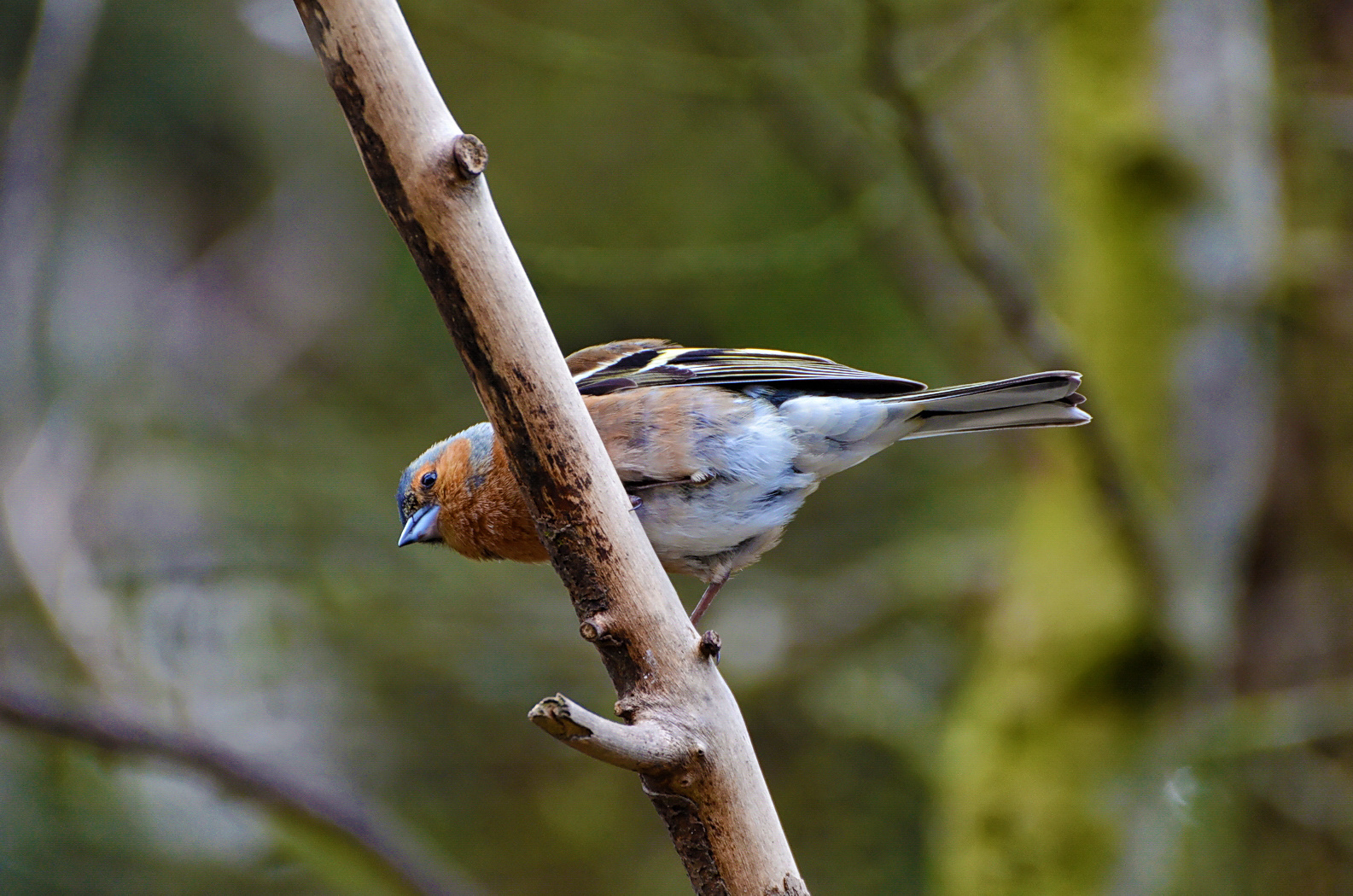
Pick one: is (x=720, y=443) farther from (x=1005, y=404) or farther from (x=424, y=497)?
(x=424, y=497)

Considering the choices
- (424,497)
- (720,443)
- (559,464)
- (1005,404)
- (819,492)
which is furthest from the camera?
(819,492)

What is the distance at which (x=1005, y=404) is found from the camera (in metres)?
3.50

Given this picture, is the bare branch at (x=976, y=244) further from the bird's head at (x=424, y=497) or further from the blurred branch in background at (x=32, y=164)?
the blurred branch in background at (x=32, y=164)

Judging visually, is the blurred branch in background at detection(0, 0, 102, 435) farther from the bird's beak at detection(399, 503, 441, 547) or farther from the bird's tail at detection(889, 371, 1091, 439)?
the bird's tail at detection(889, 371, 1091, 439)

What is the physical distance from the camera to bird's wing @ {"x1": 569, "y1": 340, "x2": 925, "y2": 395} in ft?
11.6

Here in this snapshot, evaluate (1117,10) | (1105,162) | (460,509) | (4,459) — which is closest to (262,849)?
(4,459)

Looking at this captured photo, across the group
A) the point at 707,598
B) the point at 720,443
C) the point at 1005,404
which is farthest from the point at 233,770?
the point at 1005,404

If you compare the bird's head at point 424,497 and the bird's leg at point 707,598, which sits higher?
the bird's head at point 424,497

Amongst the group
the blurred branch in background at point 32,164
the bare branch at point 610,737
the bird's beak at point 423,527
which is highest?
the blurred branch in background at point 32,164

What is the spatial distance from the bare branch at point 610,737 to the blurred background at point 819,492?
207 centimetres

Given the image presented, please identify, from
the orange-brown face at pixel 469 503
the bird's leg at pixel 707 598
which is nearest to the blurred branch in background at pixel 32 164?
the orange-brown face at pixel 469 503

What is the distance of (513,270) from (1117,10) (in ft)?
14.4

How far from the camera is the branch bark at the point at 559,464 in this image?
2.13 meters

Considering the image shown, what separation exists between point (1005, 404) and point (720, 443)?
2.92 feet
